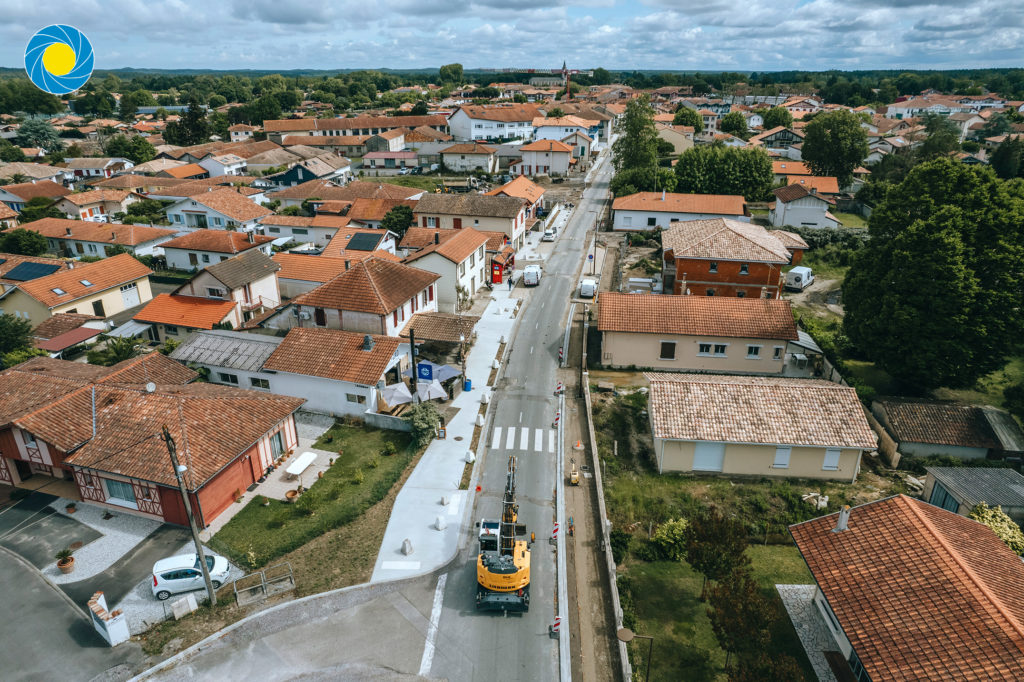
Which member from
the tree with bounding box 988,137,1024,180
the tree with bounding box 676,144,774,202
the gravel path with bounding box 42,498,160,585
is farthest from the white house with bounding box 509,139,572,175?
the gravel path with bounding box 42,498,160,585

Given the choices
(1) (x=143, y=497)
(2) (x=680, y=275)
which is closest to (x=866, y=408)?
(2) (x=680, y=275)

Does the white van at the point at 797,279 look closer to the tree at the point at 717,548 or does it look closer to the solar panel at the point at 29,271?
the tree at the point at 717,548

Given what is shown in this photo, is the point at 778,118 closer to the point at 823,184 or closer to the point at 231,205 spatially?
the point at 823,184

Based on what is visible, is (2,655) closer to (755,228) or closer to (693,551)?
(693,551)

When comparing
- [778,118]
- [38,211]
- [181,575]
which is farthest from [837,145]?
[38,211]

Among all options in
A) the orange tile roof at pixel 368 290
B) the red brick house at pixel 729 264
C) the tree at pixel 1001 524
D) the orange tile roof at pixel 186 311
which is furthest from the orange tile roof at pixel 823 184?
the orange tile roof at pixel 186 311
